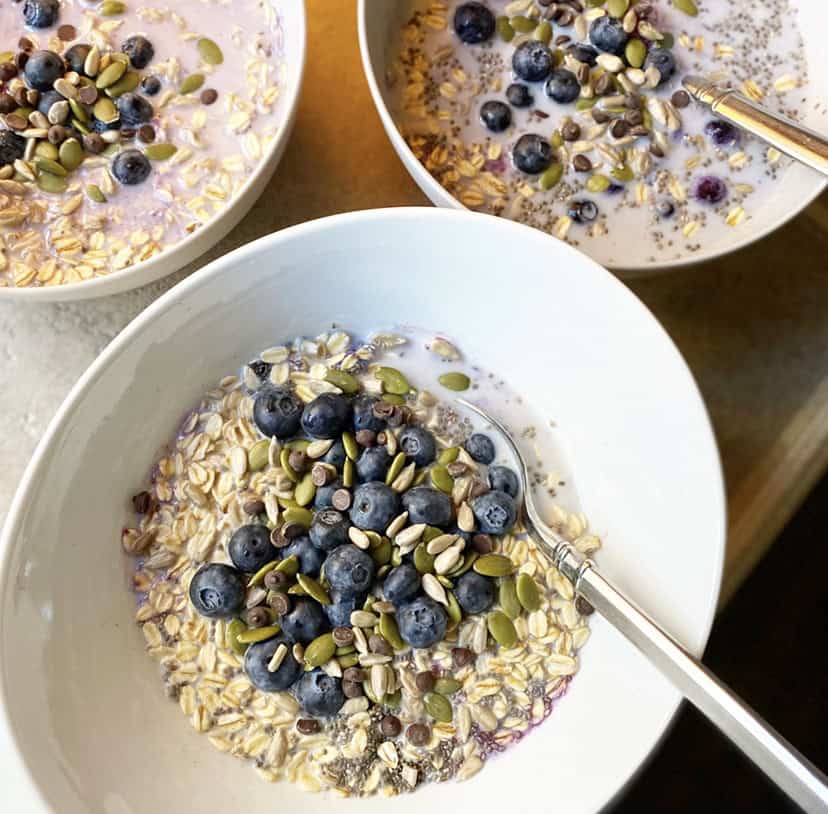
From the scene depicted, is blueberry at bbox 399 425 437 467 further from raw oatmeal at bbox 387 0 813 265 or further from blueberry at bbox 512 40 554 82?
blueberry at bbox 512 40 554 82

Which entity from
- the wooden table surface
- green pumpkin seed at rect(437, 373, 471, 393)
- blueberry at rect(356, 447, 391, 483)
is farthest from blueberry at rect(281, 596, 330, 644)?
the wooden table surface

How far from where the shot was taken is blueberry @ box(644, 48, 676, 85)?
84cm

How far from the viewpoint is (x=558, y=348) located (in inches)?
28.5

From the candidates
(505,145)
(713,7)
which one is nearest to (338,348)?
(505,145)

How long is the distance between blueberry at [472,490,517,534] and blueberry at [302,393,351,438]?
120 mm

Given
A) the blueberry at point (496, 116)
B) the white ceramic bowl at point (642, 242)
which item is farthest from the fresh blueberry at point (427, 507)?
the blueberry at point (496, 116)

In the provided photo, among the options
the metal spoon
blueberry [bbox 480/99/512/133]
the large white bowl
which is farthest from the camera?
blueberry [bbox 480/99/512/133]

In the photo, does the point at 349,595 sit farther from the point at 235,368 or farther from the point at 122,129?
the point at 122,129

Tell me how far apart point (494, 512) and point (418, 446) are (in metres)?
0.08

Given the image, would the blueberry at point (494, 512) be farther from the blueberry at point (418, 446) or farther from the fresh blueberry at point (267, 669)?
the fresh blueberry at point (267, 669)

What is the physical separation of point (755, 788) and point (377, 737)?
2.07ft

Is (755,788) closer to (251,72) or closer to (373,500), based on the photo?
(373,500)

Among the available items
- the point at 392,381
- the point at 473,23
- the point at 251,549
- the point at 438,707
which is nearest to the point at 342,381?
the point at 392,381

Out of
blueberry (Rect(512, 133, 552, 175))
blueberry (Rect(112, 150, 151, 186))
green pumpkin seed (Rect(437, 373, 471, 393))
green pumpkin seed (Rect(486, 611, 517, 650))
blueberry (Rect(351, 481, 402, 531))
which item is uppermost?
blueberry (Rect(512, 133, 552, 175))
